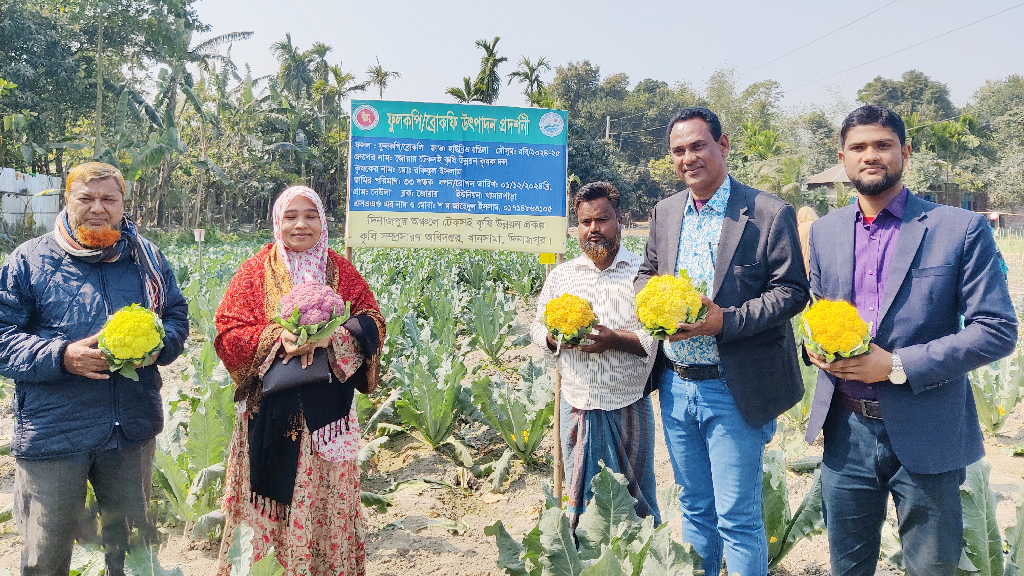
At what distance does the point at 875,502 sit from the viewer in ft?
7.07

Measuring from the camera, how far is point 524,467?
14.7 feet

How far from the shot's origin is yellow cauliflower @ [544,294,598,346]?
248 cm

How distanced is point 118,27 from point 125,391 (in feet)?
103

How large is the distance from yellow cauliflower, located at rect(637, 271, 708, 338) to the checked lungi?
25.5 inches

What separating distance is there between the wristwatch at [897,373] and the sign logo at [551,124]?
229 cm

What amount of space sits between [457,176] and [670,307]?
199cm

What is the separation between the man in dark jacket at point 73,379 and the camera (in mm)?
2260

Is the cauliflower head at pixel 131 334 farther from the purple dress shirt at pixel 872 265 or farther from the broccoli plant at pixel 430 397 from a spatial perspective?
the purple dress shirt at pixel 872 265

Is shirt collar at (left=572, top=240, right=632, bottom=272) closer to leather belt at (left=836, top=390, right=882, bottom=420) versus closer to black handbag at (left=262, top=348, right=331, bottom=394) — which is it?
leather belt at (left=836, top=390, right=882, bottom=420)

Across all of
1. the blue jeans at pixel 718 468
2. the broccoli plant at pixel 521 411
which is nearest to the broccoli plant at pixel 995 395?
the broccoli plant at pixel 521 411

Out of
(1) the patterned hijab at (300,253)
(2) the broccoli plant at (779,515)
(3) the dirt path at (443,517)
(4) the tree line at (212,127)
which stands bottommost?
(3) the dirt path at (443,517)

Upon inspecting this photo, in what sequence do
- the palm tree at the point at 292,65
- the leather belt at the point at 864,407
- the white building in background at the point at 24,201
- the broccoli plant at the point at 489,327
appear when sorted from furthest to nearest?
the palm tree at the point at 292,65, the white building in background at the point at 24,201, the broccoli plant at the point at 489,327, the leather belt at the point at 864,407

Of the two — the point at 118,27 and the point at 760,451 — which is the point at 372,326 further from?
the point at 118,27

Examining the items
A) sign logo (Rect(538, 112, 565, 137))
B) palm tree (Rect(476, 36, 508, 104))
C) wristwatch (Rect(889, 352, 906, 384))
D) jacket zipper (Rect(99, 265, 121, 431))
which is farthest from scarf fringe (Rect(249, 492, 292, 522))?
palm tree (Rect(476, 36, 508, 104))
